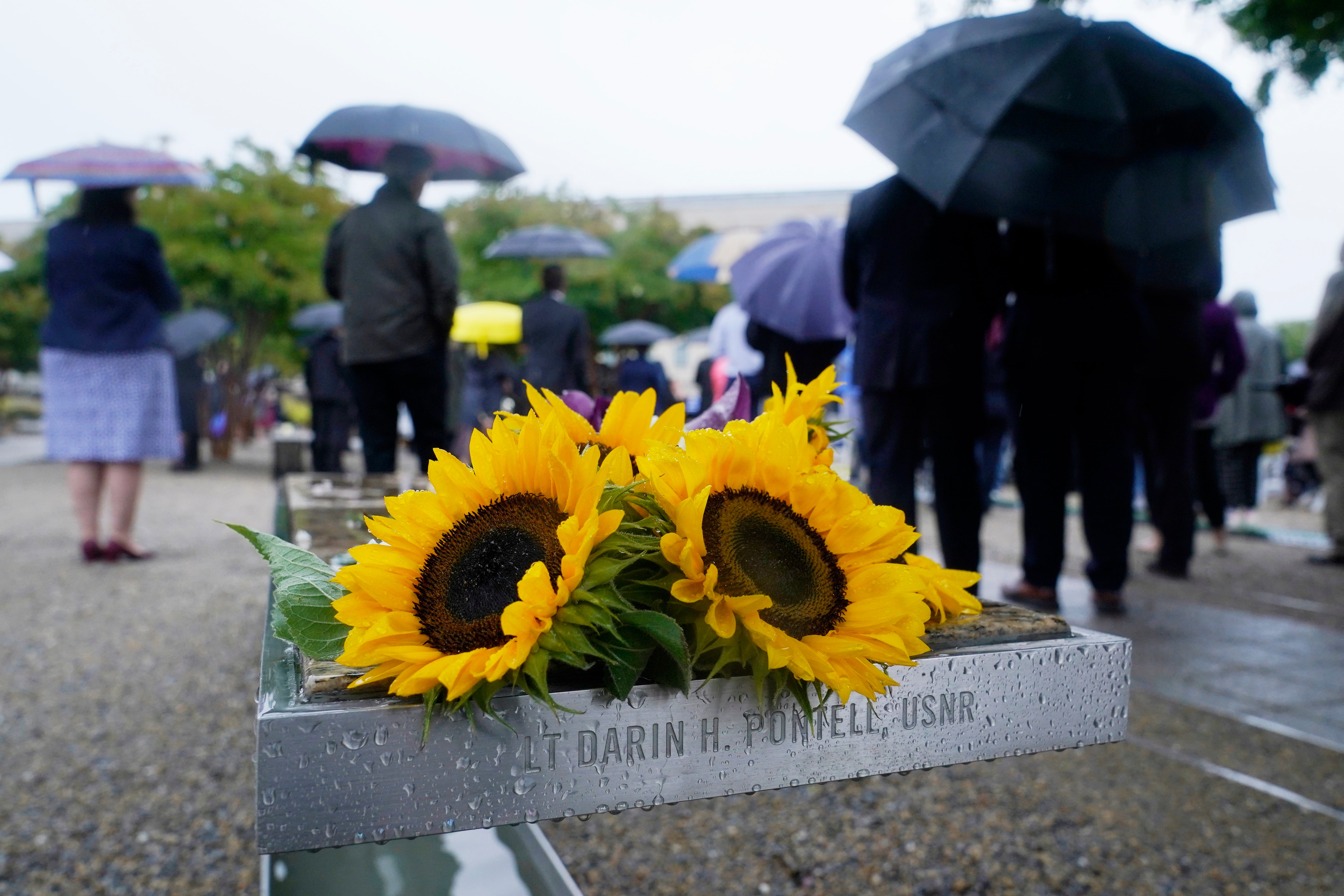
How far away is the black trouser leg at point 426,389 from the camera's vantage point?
5.07 metres

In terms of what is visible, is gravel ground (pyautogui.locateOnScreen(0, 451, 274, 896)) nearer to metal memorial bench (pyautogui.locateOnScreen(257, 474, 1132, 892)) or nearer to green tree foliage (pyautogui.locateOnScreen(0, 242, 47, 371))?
metal memorial bench (pyautogui.locateOnScreen(257, 474, 1132, 892))

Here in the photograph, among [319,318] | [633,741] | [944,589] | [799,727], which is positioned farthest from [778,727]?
[319,318]

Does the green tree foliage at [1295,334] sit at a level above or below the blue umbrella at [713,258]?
above

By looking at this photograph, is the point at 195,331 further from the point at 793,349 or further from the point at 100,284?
the point at 793,349

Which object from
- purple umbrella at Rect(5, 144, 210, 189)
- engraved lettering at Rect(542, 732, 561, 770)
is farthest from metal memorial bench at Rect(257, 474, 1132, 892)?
purple umbrella at Rect(5, 144, 210, 189)

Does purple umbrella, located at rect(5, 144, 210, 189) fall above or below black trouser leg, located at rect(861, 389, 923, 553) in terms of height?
above

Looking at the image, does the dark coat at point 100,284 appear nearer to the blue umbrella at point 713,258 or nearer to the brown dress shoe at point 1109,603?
the brown dress shoe at point 1109,603

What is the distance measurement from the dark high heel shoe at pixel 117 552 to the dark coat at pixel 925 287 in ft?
14.4

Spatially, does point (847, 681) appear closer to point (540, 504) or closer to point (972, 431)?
point (540, 504)

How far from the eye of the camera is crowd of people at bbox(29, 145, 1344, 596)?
427 cm

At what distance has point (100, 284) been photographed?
17.6ft

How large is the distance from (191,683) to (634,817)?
6.48ft

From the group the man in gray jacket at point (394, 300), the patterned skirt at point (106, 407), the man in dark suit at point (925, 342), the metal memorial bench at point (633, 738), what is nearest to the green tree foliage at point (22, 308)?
the patterned skirt at point (106, 407)

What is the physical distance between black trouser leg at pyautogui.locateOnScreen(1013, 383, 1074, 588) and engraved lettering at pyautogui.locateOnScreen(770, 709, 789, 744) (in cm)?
382
